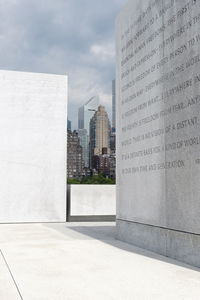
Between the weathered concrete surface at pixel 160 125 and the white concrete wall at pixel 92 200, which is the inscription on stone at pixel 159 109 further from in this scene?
the white concrete wall at pixel 92 200

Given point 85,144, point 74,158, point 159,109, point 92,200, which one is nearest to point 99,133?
point 85,144

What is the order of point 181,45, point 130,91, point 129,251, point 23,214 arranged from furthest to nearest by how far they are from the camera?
point 23,214, point 130,91, point 129,251, point 181,45

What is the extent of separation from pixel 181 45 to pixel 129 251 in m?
4.45

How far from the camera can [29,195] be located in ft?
56.1

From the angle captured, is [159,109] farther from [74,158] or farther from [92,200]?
[74,158]

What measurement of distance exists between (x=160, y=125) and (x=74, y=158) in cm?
9970

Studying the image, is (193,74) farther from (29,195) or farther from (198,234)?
(29,195)

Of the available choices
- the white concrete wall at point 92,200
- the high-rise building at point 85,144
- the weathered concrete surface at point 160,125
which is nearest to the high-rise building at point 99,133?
the high-rise building at point 85,144

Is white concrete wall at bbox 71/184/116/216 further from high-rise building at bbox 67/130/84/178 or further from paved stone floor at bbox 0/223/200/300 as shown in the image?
high-rise building at bbox 67/130/84/178

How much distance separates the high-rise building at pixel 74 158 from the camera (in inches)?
3994

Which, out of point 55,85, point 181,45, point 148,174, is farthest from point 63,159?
point 181,45

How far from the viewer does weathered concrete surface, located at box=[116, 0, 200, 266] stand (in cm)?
695

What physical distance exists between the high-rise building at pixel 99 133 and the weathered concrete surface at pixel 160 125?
9697 centimetres

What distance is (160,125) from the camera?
8.15 metres
